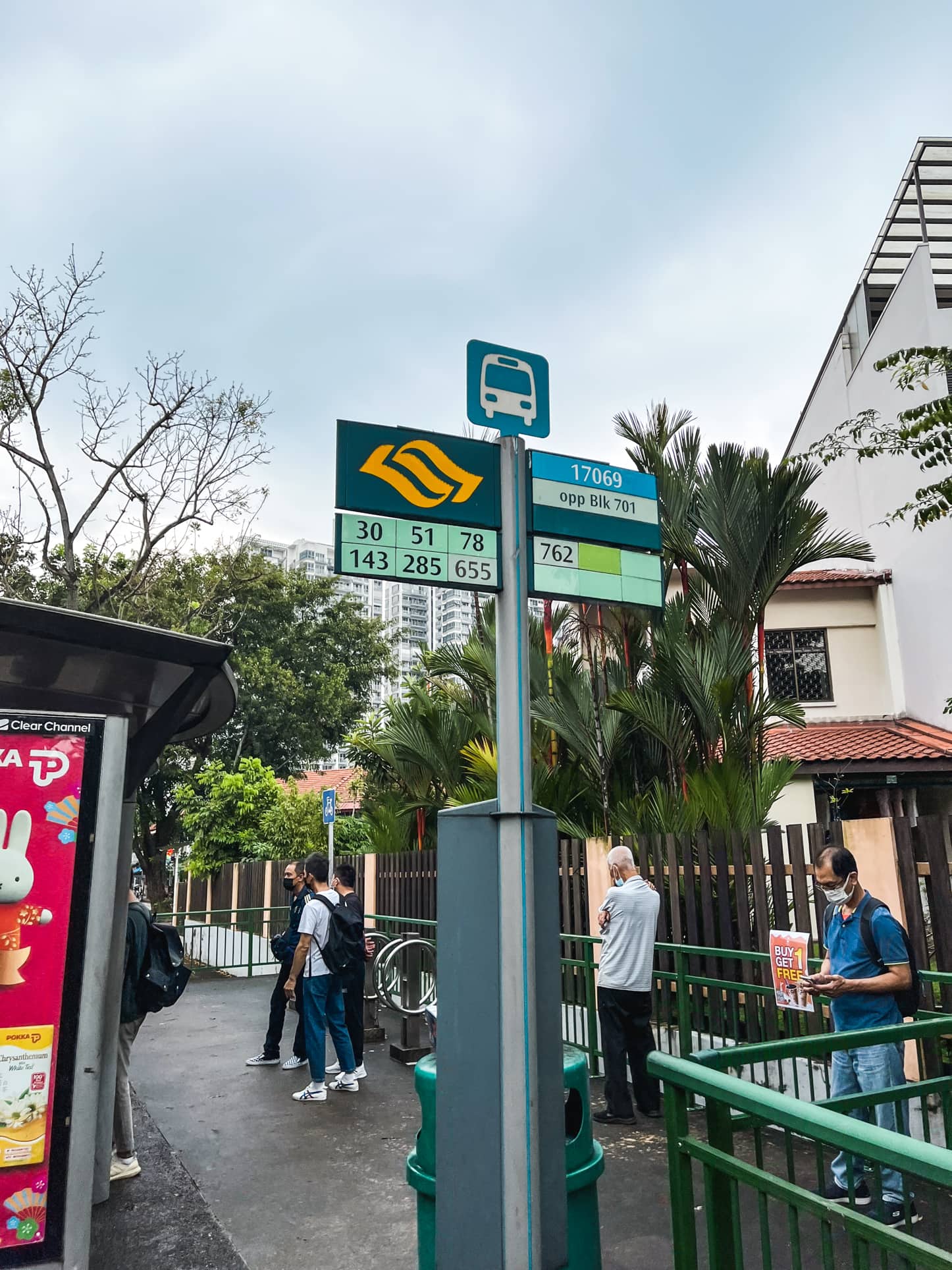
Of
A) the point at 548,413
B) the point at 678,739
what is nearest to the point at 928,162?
the point at 678,739

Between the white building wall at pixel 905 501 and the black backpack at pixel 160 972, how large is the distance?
14.2 m

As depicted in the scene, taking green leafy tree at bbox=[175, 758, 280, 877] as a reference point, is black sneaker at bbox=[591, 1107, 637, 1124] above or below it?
below

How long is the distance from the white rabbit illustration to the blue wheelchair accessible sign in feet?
7.99

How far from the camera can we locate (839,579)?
1988 cm

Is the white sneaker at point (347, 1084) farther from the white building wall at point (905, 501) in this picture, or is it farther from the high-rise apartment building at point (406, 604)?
the high-rise apartment building at point (406, 604)

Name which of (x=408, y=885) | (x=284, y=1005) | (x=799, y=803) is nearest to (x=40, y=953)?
(x=284, y=1005)

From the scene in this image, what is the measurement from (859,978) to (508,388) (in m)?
3.26

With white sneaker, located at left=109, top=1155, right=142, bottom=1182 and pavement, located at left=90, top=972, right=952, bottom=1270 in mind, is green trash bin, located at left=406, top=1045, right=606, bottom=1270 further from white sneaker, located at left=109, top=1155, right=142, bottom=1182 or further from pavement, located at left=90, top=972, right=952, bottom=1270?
white sneaker, located at left=109, top=1155, right=142, bottom=1182

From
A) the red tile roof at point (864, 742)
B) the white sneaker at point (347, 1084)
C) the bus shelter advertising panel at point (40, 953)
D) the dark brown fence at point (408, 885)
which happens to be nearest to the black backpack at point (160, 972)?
the bus shelter advertising panel at point (40, 953)

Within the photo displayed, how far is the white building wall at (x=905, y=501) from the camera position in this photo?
707 inches

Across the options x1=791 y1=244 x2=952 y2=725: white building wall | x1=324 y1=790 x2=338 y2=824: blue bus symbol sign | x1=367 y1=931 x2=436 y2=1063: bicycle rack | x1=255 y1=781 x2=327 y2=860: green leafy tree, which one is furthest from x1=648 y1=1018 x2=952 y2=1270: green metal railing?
x1=255 y1=781 x2=327 y2=860: green leafy tree

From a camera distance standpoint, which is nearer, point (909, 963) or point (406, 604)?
point (909, 963)

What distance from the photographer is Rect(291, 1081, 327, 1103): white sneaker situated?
699cm

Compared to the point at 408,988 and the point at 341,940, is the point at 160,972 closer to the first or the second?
the point at 341,940
